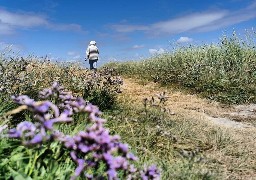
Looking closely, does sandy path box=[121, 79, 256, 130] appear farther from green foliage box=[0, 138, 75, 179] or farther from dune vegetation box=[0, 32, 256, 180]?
green foliage box=[0, 138, 75, 179]

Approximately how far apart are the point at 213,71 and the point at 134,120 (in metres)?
8.21

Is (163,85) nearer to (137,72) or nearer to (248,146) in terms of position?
(137,72)

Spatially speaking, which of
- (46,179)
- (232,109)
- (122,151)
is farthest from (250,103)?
(122,151)

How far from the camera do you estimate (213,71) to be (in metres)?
14.3

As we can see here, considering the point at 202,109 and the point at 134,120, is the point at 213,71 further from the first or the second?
the point at 134,120

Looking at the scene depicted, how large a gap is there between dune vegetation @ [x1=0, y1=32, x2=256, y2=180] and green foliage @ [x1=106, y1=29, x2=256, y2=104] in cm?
3

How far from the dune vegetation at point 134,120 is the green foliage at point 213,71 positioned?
0.03 metres

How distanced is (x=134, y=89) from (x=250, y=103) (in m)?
3.49

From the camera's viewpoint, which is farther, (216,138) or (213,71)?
(213,71)

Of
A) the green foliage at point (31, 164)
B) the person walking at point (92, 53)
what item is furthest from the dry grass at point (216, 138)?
the person walking at point (92, 53)

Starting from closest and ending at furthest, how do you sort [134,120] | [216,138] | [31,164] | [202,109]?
[31,164] → [134,120] → [216,138] → [202,109]

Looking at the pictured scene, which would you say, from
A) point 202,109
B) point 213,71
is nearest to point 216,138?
point 202,109

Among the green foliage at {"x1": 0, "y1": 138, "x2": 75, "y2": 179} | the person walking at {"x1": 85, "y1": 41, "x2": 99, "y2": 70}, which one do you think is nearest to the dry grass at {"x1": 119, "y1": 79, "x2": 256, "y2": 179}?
the green foliage at {"x1": 0, "y1": 138, "x2": 75, "y2": 179}

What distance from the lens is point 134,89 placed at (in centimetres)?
1321
